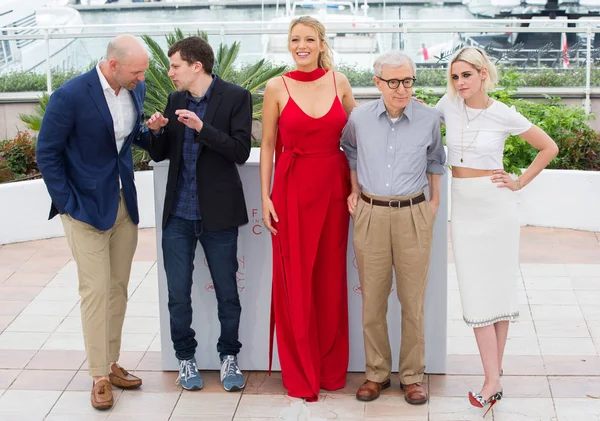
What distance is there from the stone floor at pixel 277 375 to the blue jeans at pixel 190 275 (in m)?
0.30

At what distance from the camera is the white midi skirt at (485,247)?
4605mm

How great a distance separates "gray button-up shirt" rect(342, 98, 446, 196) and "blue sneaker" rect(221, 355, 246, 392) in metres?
1.23

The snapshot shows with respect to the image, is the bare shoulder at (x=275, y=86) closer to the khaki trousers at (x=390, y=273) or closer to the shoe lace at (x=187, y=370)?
the khaki trousers at (x=390, y=273)

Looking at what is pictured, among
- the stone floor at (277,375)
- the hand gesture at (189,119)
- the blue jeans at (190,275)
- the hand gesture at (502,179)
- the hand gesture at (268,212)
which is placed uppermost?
the hand gesture at (189,119)

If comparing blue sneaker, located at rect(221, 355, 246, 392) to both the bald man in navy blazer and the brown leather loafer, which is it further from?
the brown leather loafer

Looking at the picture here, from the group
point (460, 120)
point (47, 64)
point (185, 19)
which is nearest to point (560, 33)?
point (47, 64)

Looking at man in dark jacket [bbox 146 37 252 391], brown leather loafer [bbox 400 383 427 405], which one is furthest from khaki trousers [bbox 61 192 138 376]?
brown leather loafer [bbox 400 383 427 405]

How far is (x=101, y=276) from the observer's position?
15.7 ft

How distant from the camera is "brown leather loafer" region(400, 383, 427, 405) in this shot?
4.85 m

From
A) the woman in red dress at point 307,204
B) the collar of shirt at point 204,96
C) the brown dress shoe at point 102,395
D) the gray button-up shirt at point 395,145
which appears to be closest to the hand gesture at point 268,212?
the woman in red dress at point 307,204

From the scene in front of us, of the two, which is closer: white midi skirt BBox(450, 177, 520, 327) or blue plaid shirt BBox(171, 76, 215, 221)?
white midi skirt BBox(450, 177, 520, 327)

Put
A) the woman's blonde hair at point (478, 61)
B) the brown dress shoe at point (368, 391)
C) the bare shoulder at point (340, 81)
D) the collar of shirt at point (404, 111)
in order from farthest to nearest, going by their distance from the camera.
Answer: the brown dress shoe at point (368, 391) < the bare shoulder at point (340, 81) < the collar of shirt at point (404, 111) < the woman's blonde hair at point (478, 61)

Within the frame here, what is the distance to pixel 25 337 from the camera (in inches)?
238

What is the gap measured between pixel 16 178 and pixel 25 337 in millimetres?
3178
